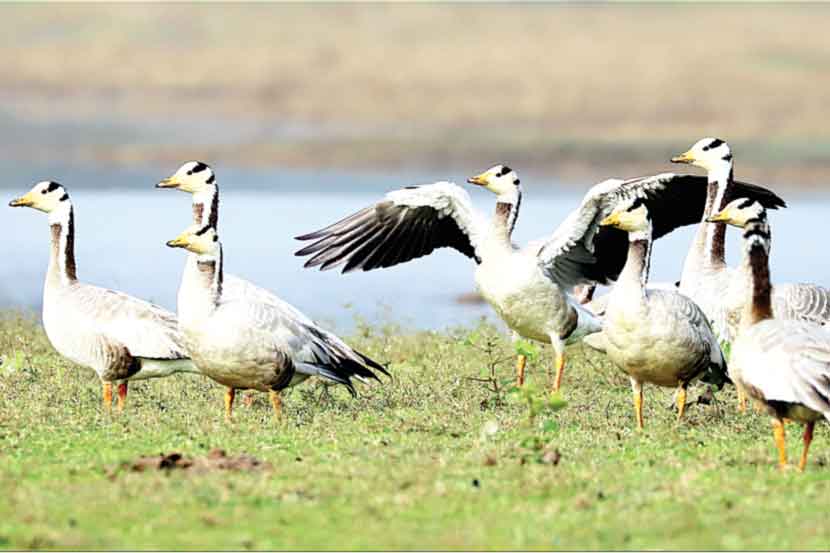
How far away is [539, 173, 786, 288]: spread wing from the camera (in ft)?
40.3

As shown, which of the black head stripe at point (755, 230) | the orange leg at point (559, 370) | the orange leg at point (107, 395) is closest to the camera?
the black head stripe at point (755, 230)

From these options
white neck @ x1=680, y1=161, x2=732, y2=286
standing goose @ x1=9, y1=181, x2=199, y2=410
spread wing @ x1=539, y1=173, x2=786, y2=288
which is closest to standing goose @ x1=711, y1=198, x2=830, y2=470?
spread wing @ x1=539, y1=173, x2=786, y2=288

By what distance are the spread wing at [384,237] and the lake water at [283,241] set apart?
1.58 m

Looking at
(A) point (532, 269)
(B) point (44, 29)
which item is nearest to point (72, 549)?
(A) point (532, 269)

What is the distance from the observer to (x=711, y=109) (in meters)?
41.4

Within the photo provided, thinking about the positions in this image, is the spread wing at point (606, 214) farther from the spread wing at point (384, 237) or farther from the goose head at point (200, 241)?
the goose head at point (200, 241)

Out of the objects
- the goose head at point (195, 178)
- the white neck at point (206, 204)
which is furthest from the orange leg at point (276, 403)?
the goose head at point (195, 178)

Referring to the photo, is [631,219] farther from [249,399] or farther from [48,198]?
[48,198]

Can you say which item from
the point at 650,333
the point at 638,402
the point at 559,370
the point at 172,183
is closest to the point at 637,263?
the point at 650,333

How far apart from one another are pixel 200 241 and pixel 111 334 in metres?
1.03

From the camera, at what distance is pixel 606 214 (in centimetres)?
1238

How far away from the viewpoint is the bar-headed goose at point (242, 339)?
10.8 m

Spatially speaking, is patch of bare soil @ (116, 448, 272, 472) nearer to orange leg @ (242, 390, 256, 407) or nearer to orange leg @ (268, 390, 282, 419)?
orange leg @ (268, 390, 282, 419)

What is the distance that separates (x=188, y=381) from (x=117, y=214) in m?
16.5
